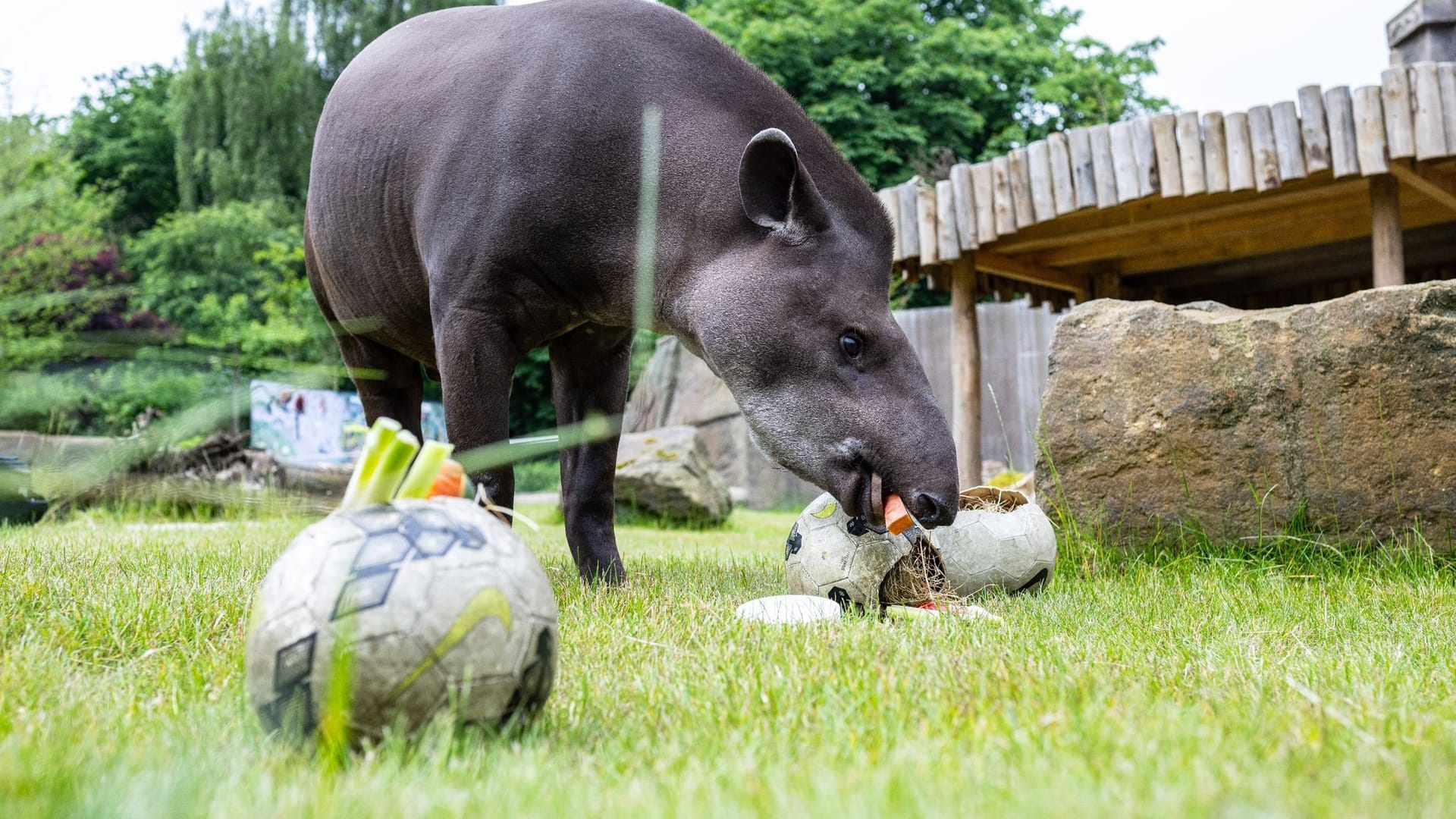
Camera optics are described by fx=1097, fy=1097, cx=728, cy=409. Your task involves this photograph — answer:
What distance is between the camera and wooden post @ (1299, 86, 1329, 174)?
19.9ft

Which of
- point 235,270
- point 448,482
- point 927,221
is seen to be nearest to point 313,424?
point 235,270

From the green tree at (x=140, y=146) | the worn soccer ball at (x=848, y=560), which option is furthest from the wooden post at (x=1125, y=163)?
the green tree at (x=140, y=146)

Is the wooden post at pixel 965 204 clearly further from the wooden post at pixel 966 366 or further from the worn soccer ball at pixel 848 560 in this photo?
the worn soccer ball at pixel 848 560

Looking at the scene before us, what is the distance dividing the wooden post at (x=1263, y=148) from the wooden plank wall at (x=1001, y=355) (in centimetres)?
1027

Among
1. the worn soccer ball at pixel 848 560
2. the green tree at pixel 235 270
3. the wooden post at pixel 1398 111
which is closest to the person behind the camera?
the worn soccer ball at pixel 848 560

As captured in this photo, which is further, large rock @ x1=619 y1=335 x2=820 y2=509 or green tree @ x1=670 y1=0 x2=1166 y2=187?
green tree @ x1=670 y1=0 x2=1166 y2=187

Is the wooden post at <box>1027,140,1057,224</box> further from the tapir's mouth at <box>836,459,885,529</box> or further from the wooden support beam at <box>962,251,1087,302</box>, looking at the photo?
the tapir's mouth at <box>836,459,885,529</box>

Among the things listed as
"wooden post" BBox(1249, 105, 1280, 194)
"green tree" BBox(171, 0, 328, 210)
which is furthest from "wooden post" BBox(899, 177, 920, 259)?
"green tree" BBox(171, 0, 328, 210)

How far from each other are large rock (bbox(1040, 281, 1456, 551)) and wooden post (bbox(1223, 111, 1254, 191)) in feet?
6.48

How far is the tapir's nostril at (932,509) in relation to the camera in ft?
10.1

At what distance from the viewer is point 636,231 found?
3.56 metres

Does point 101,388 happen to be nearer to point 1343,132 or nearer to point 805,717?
point 805,717

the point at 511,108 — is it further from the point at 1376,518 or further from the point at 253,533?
the point at 253,533

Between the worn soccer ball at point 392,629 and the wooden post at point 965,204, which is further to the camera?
the wooden post at point 965,204
